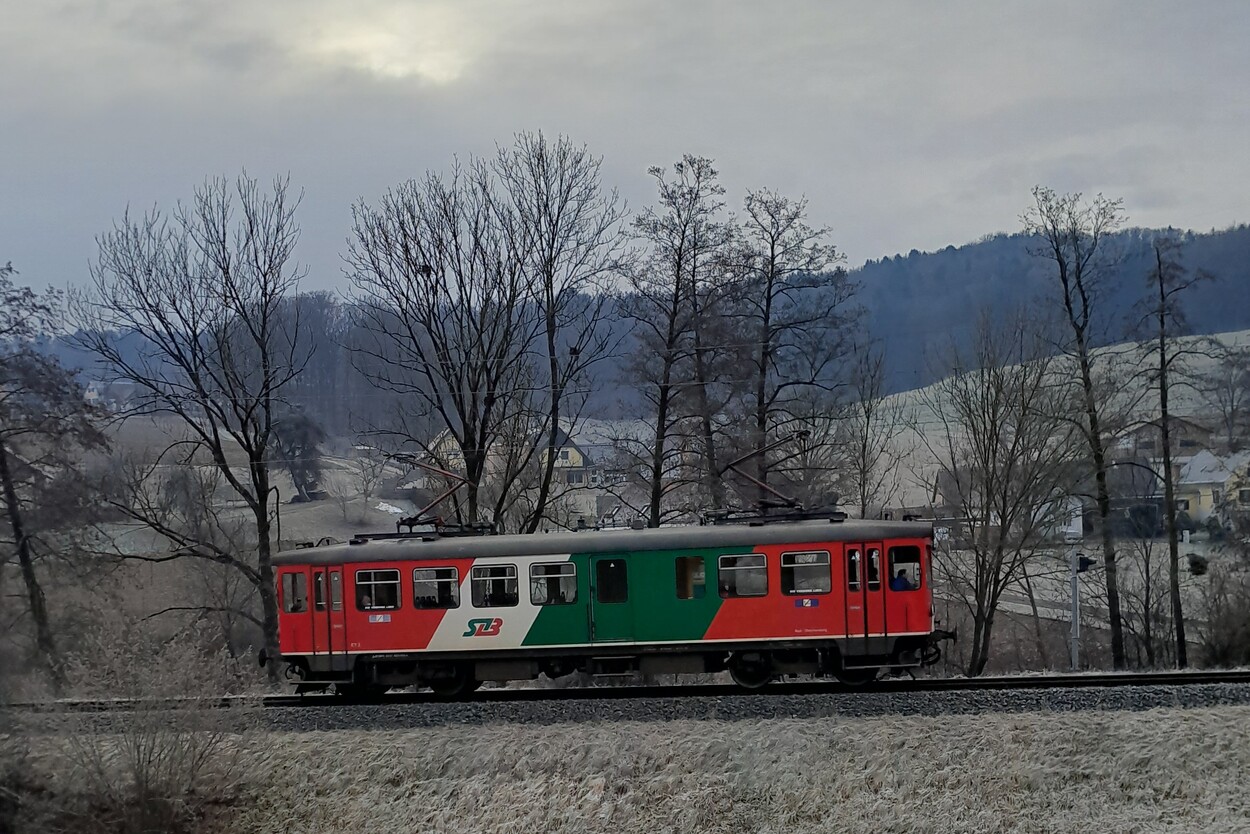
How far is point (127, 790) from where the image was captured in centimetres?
1247

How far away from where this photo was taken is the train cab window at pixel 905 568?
52.2 feet

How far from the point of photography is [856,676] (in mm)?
16406

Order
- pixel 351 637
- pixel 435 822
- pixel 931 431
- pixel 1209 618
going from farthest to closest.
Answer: pixel 931 431, pixel 1209 618, pixel 351 637, pixel 435 822

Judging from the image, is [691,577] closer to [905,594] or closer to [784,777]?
[905,594]

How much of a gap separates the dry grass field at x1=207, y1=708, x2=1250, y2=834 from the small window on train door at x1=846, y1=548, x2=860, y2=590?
→ 9.07 feet

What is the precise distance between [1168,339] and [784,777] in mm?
19347

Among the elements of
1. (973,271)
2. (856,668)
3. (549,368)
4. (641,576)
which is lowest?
(856,668)

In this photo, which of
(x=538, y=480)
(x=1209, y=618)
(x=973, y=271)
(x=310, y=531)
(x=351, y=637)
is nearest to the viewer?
(x=351, y=637)

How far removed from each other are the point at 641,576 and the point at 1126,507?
2045 centimetres

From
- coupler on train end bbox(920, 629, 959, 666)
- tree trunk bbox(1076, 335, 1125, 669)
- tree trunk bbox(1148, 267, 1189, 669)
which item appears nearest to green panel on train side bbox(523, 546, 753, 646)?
coupler on train end bbox(920, 629, 959, 666)

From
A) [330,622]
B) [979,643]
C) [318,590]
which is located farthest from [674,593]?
[979,643]

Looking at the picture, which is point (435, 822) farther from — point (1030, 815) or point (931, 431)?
point (931, 431)

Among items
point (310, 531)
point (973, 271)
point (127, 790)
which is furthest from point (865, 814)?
point (973, 271)

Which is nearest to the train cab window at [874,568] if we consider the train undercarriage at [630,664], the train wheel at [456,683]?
the train undercarriage at [630,664]
